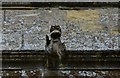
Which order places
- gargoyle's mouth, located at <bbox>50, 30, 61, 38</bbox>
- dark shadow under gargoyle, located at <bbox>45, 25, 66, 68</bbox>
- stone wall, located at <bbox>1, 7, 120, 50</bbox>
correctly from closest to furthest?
dark shadow under gargoyle, located at <bbox>45, 25, 66, 68</bbox> < gargoyle's mouth, located at <bbox>50, 30, 61, 38</bbox> < stone wall, located at <bbox>1, 7, 120, 50</bbox>

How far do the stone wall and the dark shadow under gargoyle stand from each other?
1.07 feet

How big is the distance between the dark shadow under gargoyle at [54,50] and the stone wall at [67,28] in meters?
0.33

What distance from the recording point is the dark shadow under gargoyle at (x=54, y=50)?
5219 millimetres

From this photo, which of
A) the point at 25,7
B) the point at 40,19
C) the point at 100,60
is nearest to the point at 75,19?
the point at 40,19

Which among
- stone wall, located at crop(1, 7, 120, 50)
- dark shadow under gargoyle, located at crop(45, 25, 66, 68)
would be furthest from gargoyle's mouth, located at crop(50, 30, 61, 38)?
stone wall, located at crop(1, 7, 120, 50)

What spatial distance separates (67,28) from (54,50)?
3.99 feet

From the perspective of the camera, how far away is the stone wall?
18.9ft

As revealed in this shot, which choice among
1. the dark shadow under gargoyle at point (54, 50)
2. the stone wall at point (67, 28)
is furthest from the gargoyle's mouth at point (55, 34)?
the stone wall at point (67, 28)

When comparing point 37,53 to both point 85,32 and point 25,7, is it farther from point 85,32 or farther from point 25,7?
point 25,7

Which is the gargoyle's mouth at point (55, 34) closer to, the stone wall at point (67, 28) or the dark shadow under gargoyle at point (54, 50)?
the dark shadow under gargoyle at point (54, 50)

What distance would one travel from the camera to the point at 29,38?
601 cm

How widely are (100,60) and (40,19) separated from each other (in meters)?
1.64

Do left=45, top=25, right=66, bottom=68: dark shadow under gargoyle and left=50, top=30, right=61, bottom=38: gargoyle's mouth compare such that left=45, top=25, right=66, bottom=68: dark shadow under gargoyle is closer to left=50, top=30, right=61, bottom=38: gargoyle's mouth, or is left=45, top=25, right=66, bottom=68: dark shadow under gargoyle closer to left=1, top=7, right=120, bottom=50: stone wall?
left=50, top=30, right=61, bottom=38: gargoyle's mouth

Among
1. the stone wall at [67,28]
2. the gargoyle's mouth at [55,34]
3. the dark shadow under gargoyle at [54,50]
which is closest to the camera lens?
the dark shadow under gargoyle at [54,50]
